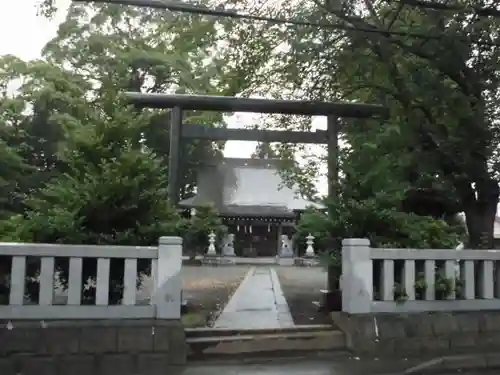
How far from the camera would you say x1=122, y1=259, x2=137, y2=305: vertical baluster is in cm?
599

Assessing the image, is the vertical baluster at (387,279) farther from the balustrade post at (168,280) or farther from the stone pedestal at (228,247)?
the stone pedestal at (228,247)

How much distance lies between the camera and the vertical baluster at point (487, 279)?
7.18 metres

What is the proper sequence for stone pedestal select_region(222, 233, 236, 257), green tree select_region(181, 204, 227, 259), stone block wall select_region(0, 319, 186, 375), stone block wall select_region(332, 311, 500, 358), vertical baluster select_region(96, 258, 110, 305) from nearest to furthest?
stone block wall select_region(0, 319, 186, 375), vertical baluster select_region(96, 258, 110, 305), stone block wall select_region(332, 311, 500, 358), green tree select_region(181, 204, 227, 259), stone pedestal select_region(222, 233, 236, 257)

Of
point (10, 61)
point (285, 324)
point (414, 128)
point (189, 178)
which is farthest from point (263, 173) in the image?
point (285, 324)

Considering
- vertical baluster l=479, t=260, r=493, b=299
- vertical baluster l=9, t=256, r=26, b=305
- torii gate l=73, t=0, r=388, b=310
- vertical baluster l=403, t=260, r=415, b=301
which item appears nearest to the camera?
vertical baluster l=9, t=256, r=26, b=305

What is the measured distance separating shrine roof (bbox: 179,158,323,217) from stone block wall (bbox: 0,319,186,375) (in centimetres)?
2445

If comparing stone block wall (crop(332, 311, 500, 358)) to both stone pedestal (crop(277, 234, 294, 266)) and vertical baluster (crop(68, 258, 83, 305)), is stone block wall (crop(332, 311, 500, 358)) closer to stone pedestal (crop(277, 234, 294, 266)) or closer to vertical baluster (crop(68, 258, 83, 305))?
vertical baluster (crop(68, 258, 83, 305))

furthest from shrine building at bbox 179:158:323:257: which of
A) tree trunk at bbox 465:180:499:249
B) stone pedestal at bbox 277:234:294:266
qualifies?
tree trunk at bbox 465:180:499:249

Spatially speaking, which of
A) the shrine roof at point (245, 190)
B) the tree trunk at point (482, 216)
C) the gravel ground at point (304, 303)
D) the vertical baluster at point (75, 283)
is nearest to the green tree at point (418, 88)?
the tree trunk at point (482, 216)

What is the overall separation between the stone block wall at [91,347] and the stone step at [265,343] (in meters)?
0.37

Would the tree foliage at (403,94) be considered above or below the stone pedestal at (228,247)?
above

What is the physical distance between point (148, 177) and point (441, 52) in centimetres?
521

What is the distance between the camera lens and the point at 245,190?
34.1m

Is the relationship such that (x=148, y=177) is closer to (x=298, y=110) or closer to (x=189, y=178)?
(x=298, y=110)
